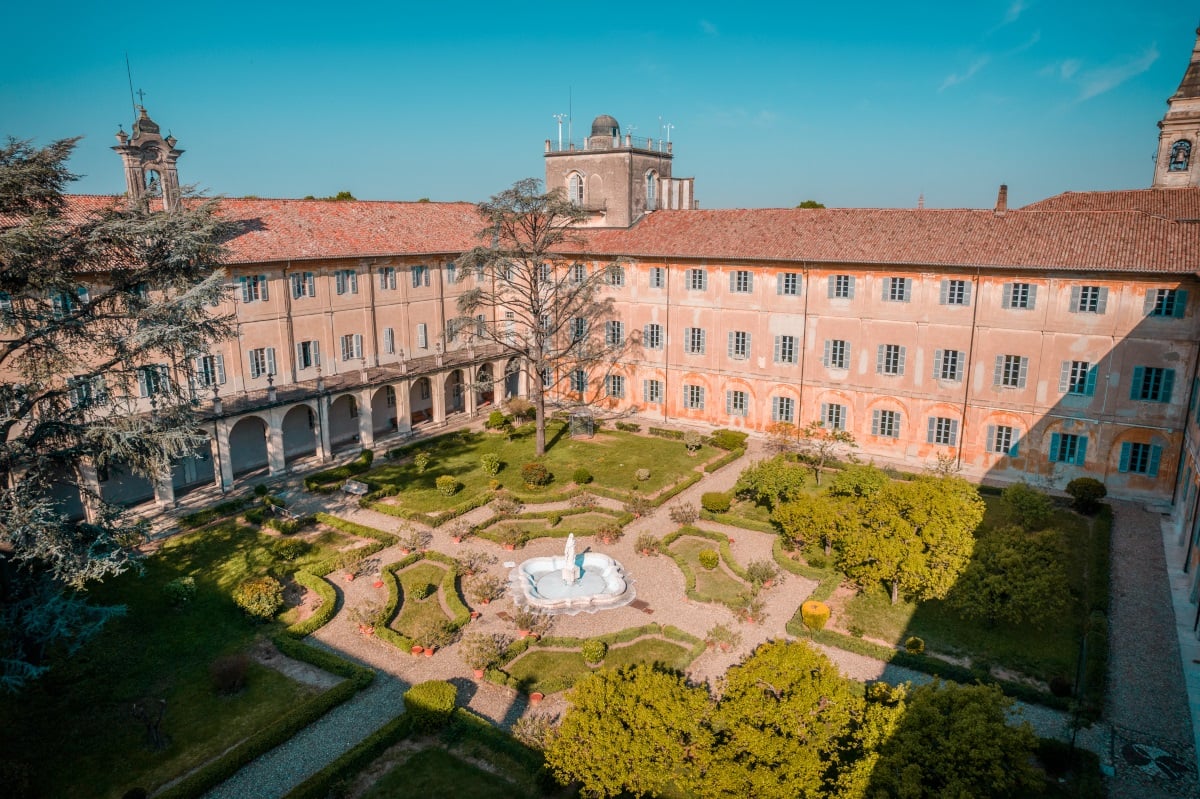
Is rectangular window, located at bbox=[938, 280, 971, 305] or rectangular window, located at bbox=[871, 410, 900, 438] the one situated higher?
rectangular window, located at bbox=[938, 280, 971, 305]

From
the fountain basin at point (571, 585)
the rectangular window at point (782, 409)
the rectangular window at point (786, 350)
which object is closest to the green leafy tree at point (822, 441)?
the rectangular window at point (782, 409)

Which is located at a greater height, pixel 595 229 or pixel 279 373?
Result: pixel 595 229

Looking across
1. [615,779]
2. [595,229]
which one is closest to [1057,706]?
[615,779]

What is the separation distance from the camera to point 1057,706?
20.0 metres

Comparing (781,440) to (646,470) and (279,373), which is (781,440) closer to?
(646,470)

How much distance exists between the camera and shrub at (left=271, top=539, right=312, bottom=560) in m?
28.6

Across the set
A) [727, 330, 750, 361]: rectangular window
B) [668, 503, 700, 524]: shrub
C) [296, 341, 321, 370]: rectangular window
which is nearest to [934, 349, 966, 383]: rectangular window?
[727, 330, 750, 361]: rectangular window

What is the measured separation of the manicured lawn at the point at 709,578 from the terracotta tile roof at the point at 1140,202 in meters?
25.5

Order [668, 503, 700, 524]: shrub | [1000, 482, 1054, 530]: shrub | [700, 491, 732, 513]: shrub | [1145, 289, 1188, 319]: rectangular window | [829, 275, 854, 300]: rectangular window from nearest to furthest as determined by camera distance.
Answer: [1000, 482, 1054, 530]: shrub, [668, 503, 700, 524]: shrub, [1145, 289, 1188, 319]: rectangular window, [700, 491, 732, 513]: shrub, [829, 275, 854, 300]: rectangular window

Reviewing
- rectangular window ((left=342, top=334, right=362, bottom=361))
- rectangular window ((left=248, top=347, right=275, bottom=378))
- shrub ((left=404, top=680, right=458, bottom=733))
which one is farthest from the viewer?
rectangular window ((left=342, top=334, right=362, bottom=361))

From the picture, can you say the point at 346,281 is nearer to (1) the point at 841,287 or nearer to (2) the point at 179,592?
(2) the point at 179,592

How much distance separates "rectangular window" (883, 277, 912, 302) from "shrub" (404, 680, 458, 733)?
2873 cm

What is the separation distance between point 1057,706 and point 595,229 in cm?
3674

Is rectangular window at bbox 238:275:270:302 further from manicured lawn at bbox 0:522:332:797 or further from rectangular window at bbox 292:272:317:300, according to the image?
manicured lawn at bbox 0:522:332:797
